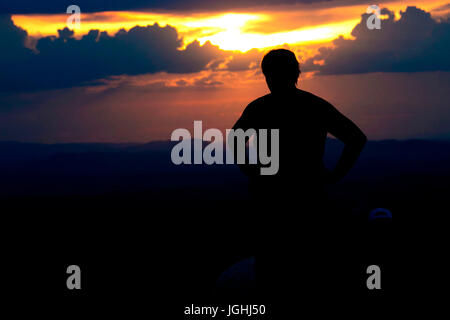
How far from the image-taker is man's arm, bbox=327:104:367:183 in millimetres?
4258

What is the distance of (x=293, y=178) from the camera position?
14.1ft

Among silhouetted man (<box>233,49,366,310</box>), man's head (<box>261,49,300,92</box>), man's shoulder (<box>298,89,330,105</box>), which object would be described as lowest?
silhouetted man (<box>233,49,366,310</box>)

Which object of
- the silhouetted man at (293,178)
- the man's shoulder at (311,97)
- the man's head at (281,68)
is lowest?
the silhouetted man at (293,178)

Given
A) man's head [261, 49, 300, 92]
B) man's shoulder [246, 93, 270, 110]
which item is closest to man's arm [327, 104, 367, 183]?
man's head [261, 49, 300, 92]

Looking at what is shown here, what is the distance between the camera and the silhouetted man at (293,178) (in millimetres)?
4250

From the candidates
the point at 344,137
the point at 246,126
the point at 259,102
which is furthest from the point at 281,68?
the point at 344,137

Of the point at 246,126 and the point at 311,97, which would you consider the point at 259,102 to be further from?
the point at 311,97

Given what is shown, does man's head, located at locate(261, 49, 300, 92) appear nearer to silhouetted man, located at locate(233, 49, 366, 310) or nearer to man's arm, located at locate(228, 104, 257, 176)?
silhouetted man, located at locate(233, 49, 366, 310)

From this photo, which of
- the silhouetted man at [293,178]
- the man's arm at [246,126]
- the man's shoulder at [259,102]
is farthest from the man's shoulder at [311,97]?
the man's arm at [246,126]

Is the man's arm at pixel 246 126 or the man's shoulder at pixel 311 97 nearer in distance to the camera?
the man's shoulder at pixel 311 97

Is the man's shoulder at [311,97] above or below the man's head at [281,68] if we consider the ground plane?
below

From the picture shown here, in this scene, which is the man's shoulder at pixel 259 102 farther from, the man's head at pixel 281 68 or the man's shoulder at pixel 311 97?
the man's shoulder at pixel 311 97

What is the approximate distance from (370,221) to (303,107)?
1723mm
